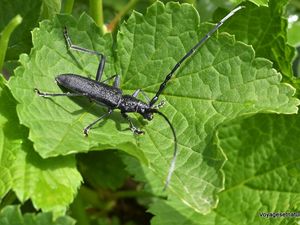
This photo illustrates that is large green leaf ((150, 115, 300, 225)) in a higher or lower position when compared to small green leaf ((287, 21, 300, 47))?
lower

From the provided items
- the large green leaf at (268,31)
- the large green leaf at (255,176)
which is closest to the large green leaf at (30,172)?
the large green leaf at (255,176)

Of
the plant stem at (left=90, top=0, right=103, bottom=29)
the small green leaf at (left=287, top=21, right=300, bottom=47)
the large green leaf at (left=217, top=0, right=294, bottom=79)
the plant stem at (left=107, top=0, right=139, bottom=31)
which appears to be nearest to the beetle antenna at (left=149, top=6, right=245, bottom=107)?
the large green leaf at (left=217, top=0, right=294, bottom=79)

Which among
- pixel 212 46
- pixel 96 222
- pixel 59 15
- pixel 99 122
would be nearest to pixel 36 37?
pixel 59 15

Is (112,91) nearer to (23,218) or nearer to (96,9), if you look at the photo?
(96,9)

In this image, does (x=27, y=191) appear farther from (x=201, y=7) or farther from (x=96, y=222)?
(x=201, y=7)

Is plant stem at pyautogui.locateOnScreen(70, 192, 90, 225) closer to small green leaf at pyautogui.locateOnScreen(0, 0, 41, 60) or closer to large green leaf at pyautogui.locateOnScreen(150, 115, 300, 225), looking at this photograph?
large green leaf at pyautogui.locateOnScreen(150, 115, 300, 225)

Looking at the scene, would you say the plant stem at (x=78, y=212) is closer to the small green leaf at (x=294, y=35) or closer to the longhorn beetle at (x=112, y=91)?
the longhorn beetle at (x=112, y=91)
